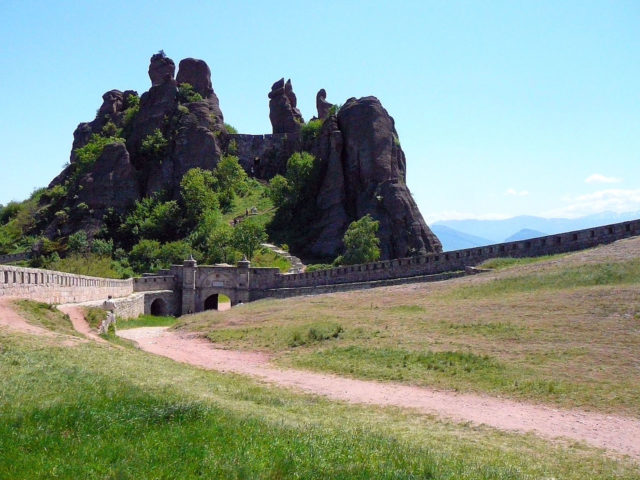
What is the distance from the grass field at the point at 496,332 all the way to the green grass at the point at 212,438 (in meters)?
3.92

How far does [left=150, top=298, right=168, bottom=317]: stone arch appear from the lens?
155 feet


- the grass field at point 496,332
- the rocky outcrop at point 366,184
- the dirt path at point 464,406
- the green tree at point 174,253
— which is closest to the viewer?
the dirt path at point 464,406

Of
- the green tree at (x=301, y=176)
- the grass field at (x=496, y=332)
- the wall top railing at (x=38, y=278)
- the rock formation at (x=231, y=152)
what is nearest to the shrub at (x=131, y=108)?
the rock formation at (x=231, y=152)

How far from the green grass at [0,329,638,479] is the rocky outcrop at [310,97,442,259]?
141 ft

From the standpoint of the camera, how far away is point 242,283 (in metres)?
46.9

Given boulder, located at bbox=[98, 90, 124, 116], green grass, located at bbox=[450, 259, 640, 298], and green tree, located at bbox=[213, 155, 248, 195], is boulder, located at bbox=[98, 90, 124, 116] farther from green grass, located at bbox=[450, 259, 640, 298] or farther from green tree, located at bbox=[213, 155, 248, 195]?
green grass, located at bbox=[450, 259, 640, 298]

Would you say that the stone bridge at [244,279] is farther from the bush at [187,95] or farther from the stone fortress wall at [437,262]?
the bush at [187,95]

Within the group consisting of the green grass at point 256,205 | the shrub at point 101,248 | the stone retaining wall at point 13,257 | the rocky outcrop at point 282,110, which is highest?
the rocky outcrop at point 282,110

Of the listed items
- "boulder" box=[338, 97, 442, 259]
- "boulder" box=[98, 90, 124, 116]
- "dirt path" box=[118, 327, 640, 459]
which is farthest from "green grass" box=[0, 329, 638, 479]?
"boulder" box=[98, 90, 124, 116]

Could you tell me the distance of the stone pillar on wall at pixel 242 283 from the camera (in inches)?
1843

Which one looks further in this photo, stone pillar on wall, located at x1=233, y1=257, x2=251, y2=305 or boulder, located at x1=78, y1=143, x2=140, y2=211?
boulder, located at x1=78, y1=143, x2=140, y2=211

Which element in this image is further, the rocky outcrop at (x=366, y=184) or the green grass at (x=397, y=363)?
the rocky outcrop at (x=366, y=184)

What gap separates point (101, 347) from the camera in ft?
58.5

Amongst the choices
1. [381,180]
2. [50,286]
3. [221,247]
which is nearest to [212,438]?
[50,286]
